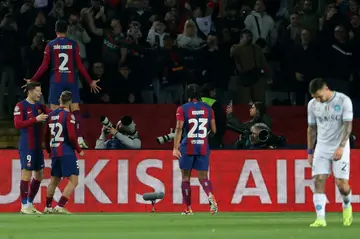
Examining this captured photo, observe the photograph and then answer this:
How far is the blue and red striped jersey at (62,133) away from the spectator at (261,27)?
261 inches

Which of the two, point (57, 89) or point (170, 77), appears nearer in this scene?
point (57, 89)

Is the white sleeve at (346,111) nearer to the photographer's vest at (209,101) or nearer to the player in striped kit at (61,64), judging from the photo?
the player in striped kit at (61,64)

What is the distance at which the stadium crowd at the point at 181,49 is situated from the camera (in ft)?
81.9

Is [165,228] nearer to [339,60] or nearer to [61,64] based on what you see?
[61,64]

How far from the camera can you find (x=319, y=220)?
50.5 ft

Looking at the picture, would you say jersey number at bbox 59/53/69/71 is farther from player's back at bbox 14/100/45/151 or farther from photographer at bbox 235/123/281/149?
photographer at bbox 235/123/281/149

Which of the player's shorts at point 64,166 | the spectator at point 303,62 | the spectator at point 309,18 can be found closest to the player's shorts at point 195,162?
the player's shorts at point 64,166

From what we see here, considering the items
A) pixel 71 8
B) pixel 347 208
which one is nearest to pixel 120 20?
pixel 71 8

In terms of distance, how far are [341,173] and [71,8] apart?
11.3 m

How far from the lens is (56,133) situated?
20.2m

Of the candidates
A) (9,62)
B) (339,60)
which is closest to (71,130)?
(9,62)

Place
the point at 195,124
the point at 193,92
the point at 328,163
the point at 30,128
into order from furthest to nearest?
the point at 30,128
the point at 195,124
the point at 193,92
the point at 328,163

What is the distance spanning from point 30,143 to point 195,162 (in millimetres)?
2788

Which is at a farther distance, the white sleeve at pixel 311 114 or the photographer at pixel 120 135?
the photographer at pixel 120 135
